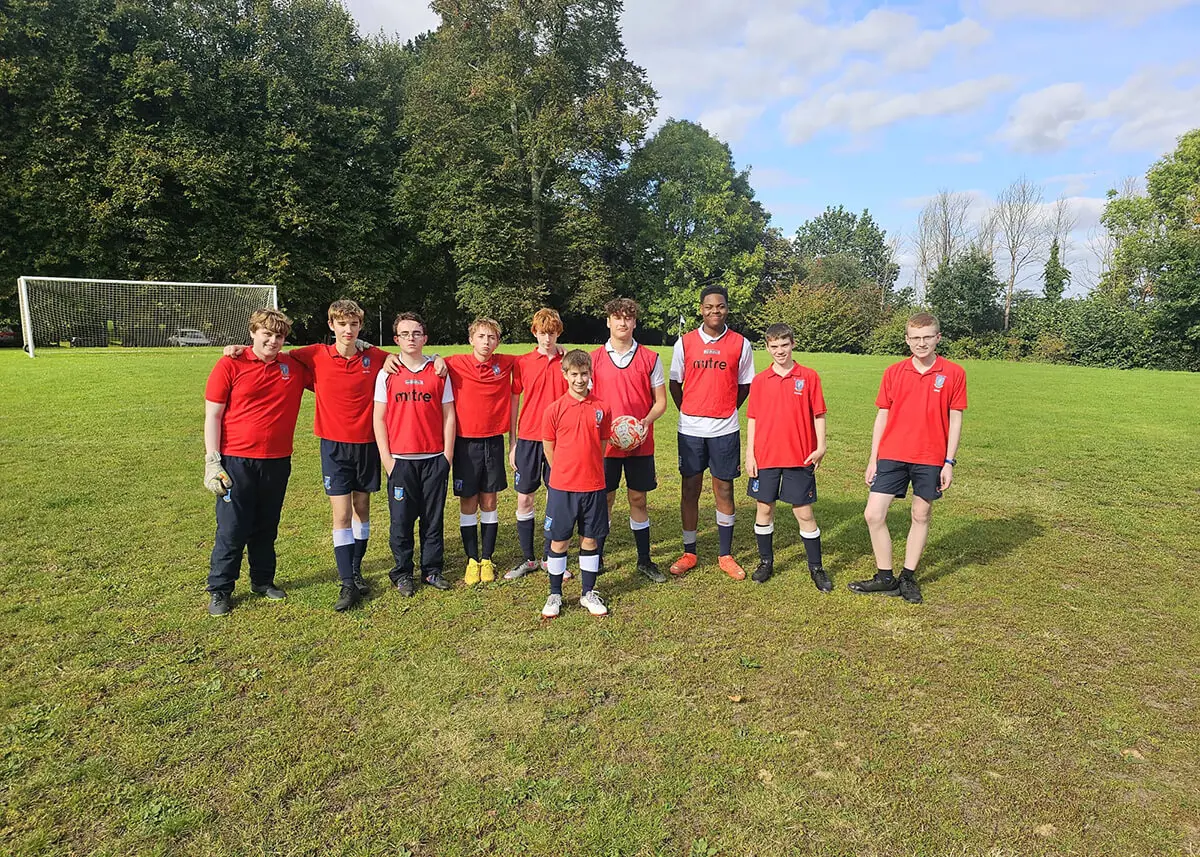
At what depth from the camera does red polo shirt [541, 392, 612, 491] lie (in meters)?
4.50

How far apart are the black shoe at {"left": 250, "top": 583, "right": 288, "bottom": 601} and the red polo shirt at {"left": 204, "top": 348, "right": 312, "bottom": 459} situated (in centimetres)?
95

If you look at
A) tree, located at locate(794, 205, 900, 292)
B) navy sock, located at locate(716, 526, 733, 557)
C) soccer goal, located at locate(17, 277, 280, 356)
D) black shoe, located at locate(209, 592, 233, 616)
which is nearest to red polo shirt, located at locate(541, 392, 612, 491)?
navy sock, located at locate(716, 526, 733, 557)

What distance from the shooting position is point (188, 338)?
73.9 ft

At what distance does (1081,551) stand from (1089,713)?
318 cm

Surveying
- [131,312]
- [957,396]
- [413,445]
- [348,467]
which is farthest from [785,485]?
[131,312]

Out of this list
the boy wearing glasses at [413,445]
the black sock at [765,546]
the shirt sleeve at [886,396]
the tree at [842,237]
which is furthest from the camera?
the tree at [842,237]

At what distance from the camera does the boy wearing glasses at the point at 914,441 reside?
4.69 m

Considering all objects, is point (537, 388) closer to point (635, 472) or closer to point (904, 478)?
point (635, 472)

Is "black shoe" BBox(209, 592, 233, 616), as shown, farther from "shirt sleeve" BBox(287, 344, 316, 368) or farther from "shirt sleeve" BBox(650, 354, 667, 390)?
"shirt sleeve" BBox(650, 354, 667, 390)

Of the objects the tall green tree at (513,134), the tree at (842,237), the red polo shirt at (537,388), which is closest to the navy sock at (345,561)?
the red polo shirt at (537,388)

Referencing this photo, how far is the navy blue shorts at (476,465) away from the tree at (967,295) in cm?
3908

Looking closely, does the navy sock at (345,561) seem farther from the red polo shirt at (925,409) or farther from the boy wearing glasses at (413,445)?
the red polo shirt at (925,409)

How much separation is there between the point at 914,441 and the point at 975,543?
213 cm

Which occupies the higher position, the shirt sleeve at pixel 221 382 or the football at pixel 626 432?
the shirt sleeve at pixel 221 382
